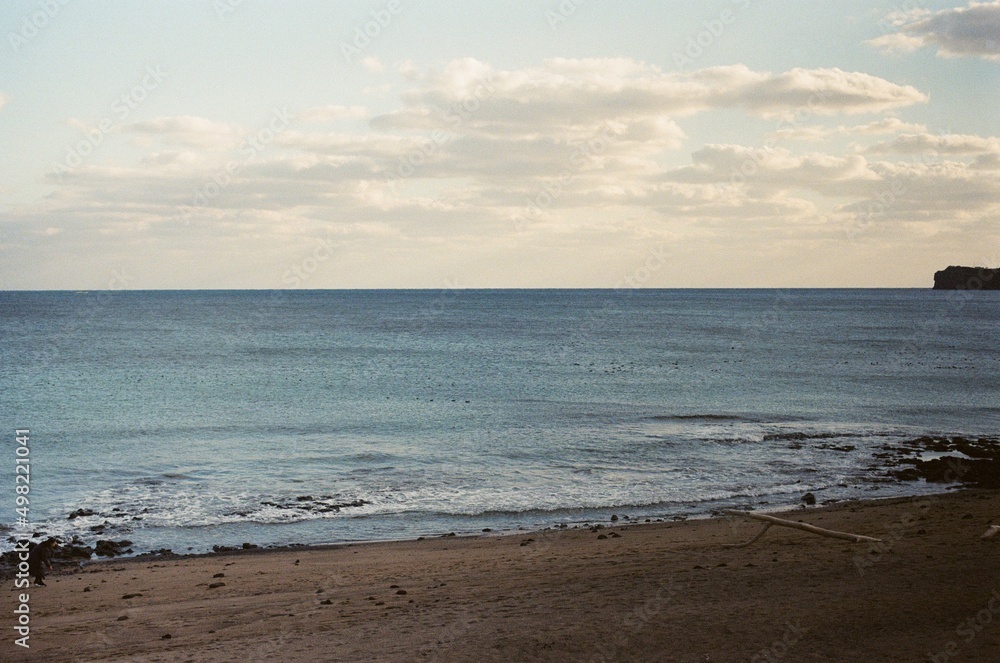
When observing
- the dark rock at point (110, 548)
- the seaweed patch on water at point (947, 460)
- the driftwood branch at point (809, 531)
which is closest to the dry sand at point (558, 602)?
the driftwood branch at point (809, 531)

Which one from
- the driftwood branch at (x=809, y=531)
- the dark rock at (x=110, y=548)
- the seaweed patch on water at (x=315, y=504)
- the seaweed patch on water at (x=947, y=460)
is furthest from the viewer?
the seaweed patch on water at (x=947, y=460)

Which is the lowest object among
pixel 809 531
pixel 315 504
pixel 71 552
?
pixel 315 504

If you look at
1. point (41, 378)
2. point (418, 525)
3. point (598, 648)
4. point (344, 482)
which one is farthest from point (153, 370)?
point (598, 648)

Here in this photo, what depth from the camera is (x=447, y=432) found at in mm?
31344

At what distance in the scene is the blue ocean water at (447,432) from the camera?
20.4m

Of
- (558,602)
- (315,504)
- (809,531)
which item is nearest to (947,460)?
(809,531)

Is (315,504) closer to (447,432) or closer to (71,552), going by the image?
(71,552)

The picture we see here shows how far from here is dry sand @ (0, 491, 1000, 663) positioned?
964cm

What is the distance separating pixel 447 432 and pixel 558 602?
20.0 metres

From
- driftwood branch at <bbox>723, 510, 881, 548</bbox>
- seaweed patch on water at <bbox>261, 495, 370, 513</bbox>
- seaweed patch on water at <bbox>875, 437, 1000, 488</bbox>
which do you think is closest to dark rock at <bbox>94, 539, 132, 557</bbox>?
seaweed patch on water at <bbox>261, 495, 370, 513</bbox>

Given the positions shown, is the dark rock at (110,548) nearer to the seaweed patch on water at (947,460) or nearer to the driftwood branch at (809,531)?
the driftwood branch at (809,531)

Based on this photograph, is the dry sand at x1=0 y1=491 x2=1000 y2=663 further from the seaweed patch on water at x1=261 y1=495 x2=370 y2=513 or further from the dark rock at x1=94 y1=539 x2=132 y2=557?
the seaweed patch on water at x1=261 y1=495 x2=370 y2=513

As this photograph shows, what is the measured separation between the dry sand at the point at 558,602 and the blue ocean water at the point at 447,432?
3480mm

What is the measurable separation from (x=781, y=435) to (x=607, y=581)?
65.3 feet
